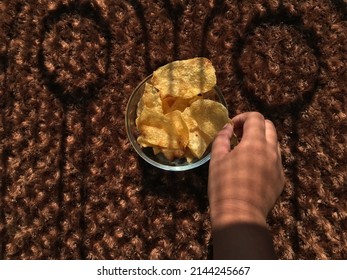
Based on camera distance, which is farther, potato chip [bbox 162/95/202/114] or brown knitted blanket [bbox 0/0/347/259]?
brown knitted blanket [bbox 0/0/347/259]

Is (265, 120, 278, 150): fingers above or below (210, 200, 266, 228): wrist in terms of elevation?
above

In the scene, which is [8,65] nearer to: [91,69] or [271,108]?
[91,69]

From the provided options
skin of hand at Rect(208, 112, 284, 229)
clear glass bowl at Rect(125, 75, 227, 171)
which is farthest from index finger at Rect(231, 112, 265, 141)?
clear glass bowl at Rect(125, 75, 227, 171)

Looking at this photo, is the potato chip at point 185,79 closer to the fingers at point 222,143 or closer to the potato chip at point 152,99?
the potato chip at point 152,99

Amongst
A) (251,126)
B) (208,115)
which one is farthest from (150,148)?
(251,126)

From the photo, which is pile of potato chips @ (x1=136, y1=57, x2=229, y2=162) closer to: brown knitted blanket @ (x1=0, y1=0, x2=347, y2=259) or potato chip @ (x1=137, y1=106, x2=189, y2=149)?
potato chip @ (x1=137, y1=106, x2=189, y2=149)

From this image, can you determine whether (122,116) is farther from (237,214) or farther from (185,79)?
(237,214)

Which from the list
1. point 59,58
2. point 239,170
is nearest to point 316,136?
point 239,170
